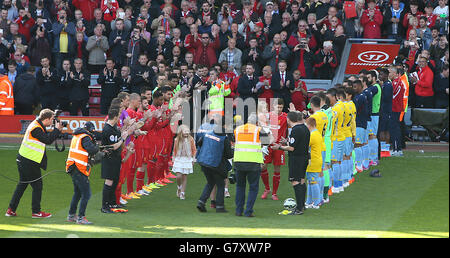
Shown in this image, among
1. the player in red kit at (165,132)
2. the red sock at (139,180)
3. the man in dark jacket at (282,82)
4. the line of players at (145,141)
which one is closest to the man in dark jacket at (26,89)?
the man in dark jacket at (282,82)

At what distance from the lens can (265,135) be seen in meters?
13.8

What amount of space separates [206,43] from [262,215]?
10.6m

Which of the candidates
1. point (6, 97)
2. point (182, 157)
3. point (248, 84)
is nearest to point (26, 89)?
point (6, 97)

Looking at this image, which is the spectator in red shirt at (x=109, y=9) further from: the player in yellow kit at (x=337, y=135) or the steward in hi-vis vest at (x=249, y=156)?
the steward in hi-vis vest at (x=249, y=156)

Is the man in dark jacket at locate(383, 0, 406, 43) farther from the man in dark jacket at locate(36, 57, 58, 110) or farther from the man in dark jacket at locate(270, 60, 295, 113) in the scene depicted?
the man in dark jacket at locate(36, 57, 58, 110)

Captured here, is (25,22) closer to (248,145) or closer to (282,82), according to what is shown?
(282,82)

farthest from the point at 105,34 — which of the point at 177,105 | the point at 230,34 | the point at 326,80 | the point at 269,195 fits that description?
the point at 269,195

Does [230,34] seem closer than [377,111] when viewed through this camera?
No

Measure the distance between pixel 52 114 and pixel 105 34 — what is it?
12340 mm

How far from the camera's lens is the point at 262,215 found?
557 inches

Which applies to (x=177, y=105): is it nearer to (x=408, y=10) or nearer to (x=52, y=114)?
(x=52, y=114)

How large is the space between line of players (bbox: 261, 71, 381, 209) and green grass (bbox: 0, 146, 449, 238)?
37 cm

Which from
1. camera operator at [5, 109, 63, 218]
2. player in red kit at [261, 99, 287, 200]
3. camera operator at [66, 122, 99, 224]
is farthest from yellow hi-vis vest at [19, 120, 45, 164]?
player in red kit at [261, 99, 287, 200]

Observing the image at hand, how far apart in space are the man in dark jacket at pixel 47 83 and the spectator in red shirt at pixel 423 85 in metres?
10.7
